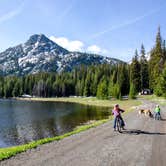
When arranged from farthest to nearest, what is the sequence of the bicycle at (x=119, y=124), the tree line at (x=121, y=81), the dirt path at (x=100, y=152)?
the tree line at (x=121, y=81)
the bicycle at (x=119, y=124)
the dirt path at (x=100, y=152)

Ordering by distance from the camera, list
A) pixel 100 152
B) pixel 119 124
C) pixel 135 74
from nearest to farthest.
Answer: pixel 100 152 < pixel 119 124 < pixel 135 74

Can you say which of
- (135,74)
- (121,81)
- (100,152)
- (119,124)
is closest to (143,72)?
(135,74)

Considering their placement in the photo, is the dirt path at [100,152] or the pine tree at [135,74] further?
the pine tree at [135,74]

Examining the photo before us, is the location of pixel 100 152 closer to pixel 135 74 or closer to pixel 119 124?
pixel 119 124

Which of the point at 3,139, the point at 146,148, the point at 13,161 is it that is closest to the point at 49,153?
the point at 13,161

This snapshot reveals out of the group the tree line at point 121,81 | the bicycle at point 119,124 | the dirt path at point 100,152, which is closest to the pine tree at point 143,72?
the tree line at point 121,81

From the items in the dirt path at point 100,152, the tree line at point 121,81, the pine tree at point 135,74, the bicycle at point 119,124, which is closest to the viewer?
the dirt path at point 100,152

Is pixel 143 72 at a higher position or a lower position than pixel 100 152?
higher

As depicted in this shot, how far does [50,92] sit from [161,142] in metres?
177

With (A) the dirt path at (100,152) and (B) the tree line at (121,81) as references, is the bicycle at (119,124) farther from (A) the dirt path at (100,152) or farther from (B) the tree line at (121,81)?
(B) the tree line at (121,81)

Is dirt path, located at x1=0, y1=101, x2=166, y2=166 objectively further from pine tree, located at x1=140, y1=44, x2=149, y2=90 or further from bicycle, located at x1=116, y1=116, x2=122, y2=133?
pine tree, located at x1=140, y1=44, x2=149, y2=90

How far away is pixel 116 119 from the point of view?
28.8m

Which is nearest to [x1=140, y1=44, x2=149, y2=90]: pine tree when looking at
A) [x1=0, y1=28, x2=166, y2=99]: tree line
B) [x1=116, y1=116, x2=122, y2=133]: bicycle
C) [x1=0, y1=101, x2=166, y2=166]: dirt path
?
[x1=0, y1=28, x2=166, y2=99]: tree line

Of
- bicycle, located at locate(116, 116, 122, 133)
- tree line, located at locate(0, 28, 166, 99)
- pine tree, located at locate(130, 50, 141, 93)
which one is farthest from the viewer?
pine tree, located at locate(130, 50, 141, 93)
